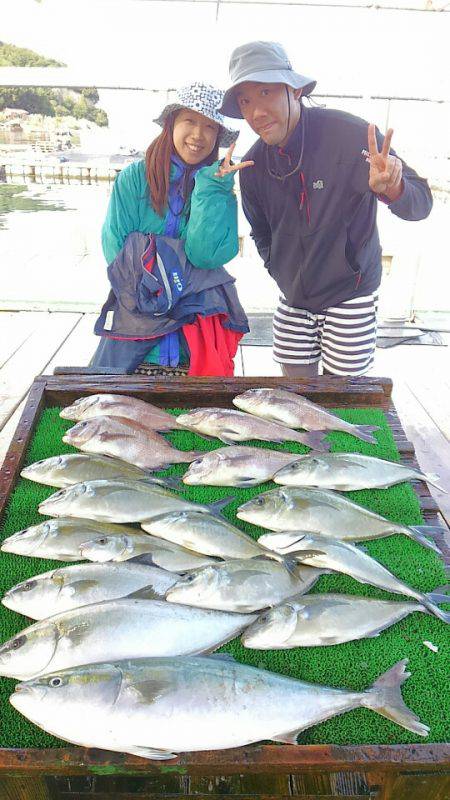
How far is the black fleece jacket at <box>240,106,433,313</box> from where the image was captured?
8.77 ft

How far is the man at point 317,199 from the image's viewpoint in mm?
2492

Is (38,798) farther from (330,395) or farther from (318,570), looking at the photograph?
(330,395)

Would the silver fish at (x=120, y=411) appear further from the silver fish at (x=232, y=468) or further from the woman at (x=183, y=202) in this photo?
the woman at (x=183, y=202)

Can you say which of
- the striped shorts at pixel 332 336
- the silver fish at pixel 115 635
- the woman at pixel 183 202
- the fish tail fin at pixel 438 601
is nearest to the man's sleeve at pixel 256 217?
the woman at pixel 183 202

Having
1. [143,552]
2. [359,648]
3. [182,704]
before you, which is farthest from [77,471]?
[359,648]

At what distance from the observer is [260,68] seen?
2.41 metres

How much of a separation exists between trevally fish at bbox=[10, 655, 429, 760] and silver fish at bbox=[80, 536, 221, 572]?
1.19 feet

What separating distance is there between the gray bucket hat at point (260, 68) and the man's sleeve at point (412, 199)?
0.51 metres

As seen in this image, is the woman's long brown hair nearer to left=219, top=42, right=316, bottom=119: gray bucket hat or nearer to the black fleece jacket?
left=219, top=42, right=316, bottom=119: gray bucket hat

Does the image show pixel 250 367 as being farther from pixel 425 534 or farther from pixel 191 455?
pixel 425 534

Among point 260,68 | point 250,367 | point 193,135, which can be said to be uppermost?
point 260,68

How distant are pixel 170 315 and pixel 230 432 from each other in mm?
1019

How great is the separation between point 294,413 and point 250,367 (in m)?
2.65

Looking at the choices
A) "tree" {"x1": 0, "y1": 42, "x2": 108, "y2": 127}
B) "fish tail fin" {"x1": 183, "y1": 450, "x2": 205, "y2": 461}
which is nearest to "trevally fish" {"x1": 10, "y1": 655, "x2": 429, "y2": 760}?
"fish tail fin" {"x1": 183, "y1": 450, "x2": 205, "y2": 461}
